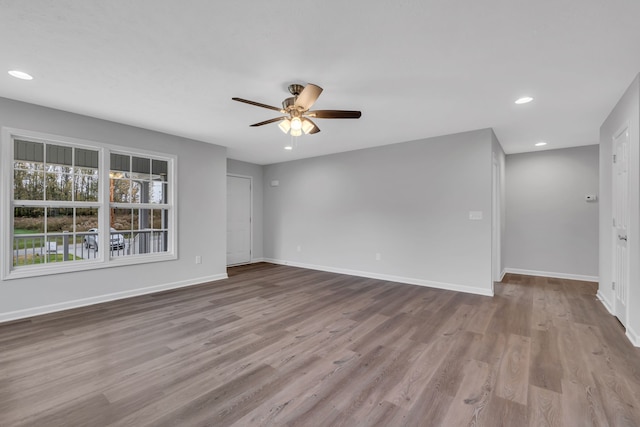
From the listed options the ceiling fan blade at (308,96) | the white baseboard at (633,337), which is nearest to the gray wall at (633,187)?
the white baseboard at (633,337)

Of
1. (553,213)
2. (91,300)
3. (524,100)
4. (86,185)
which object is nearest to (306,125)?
(524,100)

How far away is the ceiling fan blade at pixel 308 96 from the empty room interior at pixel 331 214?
46 mm

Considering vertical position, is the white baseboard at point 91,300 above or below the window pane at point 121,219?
below

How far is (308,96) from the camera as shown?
2543mm

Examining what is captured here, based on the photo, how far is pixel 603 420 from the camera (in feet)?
5.46

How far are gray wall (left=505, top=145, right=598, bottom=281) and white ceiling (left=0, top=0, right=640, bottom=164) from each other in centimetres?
173

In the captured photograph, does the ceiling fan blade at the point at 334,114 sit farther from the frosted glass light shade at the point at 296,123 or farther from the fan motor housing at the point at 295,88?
the fan motor housing at the point at 295,88

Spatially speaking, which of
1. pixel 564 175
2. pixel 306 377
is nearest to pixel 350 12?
pixel 306 377

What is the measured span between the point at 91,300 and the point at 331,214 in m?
4.11

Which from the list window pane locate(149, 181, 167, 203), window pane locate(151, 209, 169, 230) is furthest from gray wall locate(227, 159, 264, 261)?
window pane locate(151, 209, 169, 230)

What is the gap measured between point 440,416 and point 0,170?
188 inches

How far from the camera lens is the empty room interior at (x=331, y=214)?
1.84 meters

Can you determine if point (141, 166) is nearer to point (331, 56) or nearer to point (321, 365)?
point (331, 56)

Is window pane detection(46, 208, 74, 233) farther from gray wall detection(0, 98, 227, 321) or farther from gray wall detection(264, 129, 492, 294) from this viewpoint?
gray wall detection(264, 129, 492, 294)
